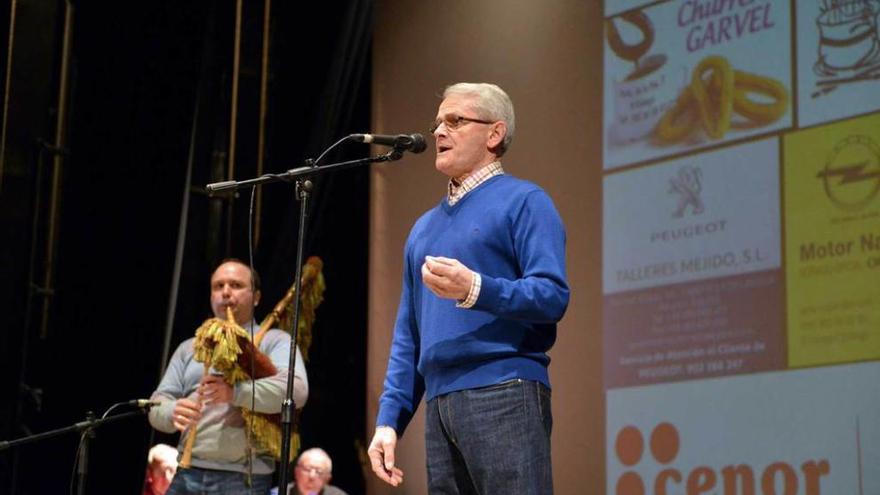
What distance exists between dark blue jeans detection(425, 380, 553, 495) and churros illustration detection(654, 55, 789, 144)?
2.03 metres

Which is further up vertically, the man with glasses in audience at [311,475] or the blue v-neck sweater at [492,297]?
the blue v-neck sweater at [492,297]

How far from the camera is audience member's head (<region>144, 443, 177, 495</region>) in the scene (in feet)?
18.7

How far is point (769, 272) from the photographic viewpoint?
13.8ft

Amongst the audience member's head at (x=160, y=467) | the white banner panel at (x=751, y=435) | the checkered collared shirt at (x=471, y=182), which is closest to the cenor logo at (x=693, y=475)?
the white banner panel at (x=751, y=435)

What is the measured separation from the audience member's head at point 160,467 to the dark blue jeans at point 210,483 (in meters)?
1.63

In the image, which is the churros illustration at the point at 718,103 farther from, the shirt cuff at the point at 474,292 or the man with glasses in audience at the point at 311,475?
the man with glasses in audience at the point at 311,475

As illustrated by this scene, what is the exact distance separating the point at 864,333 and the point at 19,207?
146 inches

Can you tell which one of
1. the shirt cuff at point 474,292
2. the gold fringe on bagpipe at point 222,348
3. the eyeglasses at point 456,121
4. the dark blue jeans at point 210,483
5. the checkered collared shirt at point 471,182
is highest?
the eyeglasses at point 456,121

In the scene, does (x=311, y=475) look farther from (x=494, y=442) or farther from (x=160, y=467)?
(x=494, y=442)

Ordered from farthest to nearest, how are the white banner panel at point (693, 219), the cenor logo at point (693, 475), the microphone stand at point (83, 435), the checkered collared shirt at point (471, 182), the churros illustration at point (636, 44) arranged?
the churros illustration at point (636, 44)
the white banner panel at point (693, 219)
the cenor logo at point (693, 475)
the microphone stand at point (83, 435)
the checkered collared shirt at point (471, 182)

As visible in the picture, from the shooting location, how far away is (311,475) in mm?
5926

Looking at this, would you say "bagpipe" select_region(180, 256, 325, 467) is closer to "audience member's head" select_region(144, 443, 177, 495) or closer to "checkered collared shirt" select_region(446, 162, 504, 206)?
"checkered collared shirt" select_region(446, 162, 504, 206)

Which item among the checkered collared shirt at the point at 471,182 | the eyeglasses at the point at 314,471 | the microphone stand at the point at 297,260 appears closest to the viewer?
the checkered collared shirt at the point at 471,182

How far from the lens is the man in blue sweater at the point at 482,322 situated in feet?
8.31
